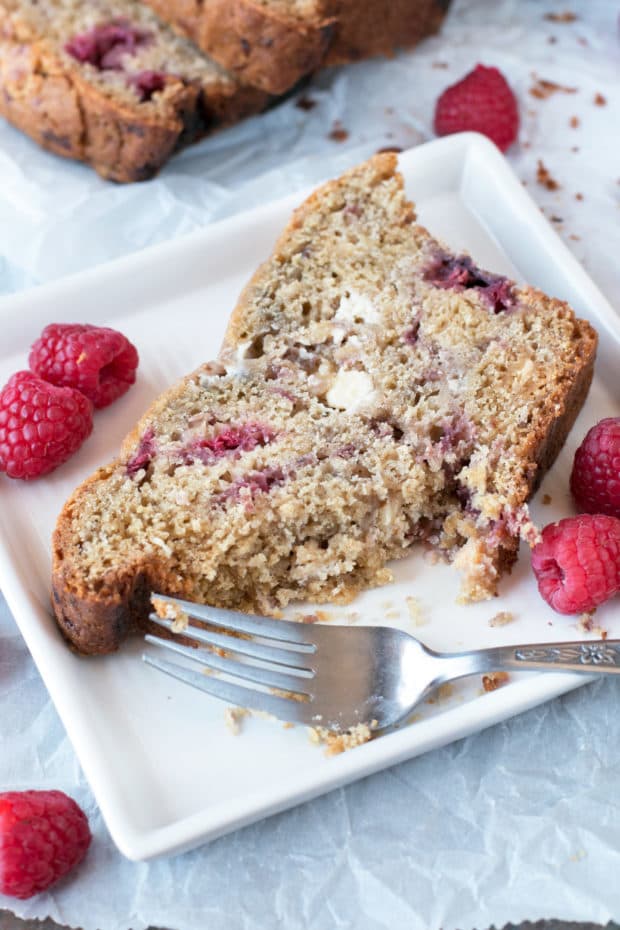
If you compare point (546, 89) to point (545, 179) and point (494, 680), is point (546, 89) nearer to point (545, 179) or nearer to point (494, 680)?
point (545, 179)

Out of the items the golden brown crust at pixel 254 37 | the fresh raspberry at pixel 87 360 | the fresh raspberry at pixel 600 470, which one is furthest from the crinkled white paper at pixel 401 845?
the golden brown crust at pixel 254 37

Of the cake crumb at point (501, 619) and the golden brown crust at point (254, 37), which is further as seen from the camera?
the golden brown crust at point (254, 37)

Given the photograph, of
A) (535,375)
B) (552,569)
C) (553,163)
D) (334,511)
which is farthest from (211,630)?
(553,163)

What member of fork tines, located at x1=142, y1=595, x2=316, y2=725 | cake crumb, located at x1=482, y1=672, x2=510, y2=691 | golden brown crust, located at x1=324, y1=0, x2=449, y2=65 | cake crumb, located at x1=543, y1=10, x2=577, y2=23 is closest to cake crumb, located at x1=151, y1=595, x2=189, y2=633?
fork tines, located at x1=142, y1=595, x2=316, y2=725

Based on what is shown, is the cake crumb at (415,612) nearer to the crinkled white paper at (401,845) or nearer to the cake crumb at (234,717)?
the crinkled white paper at (401,845)

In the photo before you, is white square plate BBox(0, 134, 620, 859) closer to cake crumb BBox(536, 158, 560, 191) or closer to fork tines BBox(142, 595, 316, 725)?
fork tines BBox(142, 595, 316, 725)

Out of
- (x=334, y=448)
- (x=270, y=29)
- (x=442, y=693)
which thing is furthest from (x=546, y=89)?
(x=442, y=693)
